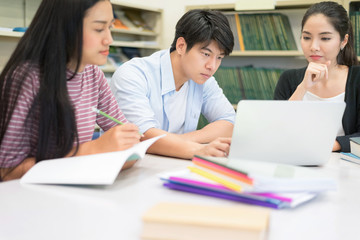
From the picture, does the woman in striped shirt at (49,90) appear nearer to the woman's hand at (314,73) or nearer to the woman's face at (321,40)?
the woman's hand at (314,73)

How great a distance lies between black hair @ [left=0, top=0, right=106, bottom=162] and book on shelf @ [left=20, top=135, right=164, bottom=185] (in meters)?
0.13

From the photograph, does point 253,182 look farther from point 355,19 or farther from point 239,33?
point 239,33

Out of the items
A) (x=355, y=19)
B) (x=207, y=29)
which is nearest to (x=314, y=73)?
(x=207, y=29)

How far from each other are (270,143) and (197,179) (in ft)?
1.13

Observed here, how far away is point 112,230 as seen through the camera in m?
0.72

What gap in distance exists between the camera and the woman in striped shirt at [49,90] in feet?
3.68

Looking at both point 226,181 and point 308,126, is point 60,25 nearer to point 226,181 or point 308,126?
point 226,181

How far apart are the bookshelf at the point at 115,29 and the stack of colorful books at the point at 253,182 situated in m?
1.60

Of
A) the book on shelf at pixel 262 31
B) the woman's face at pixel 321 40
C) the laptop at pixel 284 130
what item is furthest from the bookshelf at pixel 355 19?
the laptop at pixel 284 130

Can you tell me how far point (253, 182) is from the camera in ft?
2.76

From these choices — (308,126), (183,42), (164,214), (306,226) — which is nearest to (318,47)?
(183,42)

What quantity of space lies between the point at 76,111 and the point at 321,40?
126cm

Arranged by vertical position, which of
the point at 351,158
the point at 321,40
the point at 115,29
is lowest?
the point at 351,158

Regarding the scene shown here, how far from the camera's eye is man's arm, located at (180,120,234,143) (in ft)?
5.45
